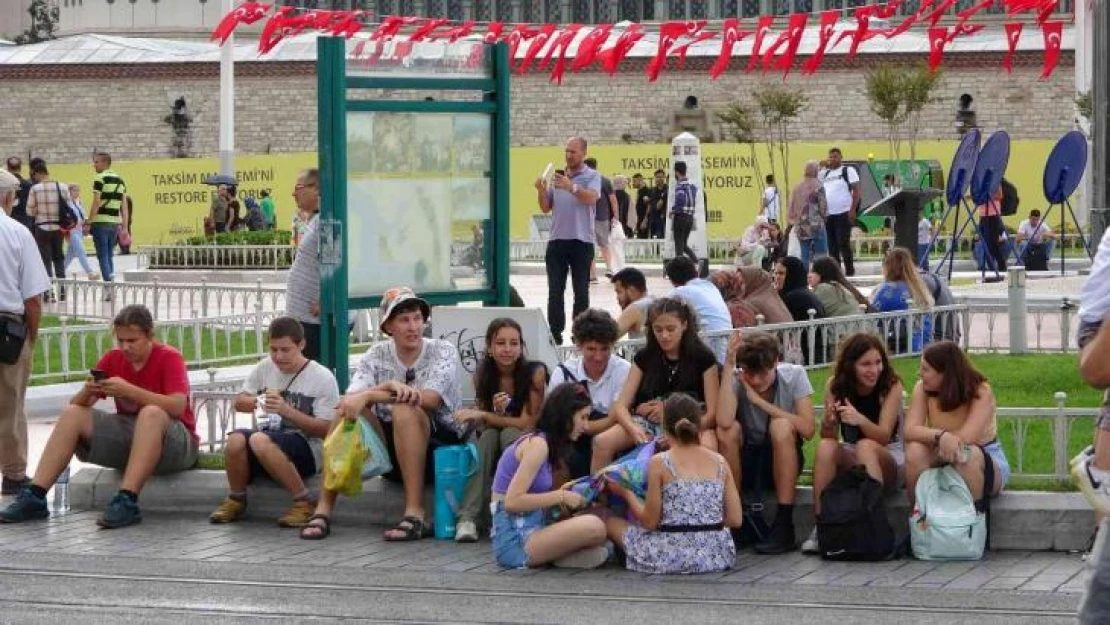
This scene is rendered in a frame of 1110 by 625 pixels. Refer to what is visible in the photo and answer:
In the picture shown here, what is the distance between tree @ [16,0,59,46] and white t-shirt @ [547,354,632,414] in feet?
254

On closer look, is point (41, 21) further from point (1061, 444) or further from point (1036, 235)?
point (1061, 444)

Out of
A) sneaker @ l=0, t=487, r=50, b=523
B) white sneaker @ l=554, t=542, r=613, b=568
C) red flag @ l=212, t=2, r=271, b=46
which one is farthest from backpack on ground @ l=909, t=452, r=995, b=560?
red flag @ l=212, t=2, r=271, b=46

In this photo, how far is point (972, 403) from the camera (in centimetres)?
1002

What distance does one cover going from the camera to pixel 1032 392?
14617 millimetres

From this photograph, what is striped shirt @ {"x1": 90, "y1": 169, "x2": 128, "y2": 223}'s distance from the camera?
2675 centimetres

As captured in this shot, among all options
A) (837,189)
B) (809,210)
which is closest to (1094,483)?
(809,210)

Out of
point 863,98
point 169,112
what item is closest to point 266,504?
point 863,98

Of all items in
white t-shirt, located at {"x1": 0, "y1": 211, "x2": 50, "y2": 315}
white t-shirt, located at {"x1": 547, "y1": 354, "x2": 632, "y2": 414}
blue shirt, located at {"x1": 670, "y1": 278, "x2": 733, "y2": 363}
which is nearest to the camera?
white t-shirt, located at {"x1": 547, "y1": 354, "x2": 632, "y2": 414}

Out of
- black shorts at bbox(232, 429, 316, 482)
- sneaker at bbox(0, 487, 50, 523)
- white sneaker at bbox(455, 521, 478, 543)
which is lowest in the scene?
white sneaker at bbox(455, 521, 478, 543)

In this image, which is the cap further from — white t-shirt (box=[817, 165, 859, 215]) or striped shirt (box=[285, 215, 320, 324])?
white t-shirt (box=[817, 165, 859, 215])

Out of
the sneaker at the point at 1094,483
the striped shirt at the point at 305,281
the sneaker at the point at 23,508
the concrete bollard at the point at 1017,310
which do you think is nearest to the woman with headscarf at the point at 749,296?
the concrete bollard at the point at 1017,310

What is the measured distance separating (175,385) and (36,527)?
0.97 meters

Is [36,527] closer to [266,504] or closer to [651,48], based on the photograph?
[266,504]

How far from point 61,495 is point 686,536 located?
3.69 metres
